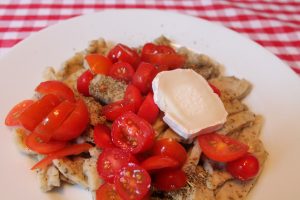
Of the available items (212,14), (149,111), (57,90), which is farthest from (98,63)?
(212,14)

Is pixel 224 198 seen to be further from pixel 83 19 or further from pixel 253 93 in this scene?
pixel 83 19

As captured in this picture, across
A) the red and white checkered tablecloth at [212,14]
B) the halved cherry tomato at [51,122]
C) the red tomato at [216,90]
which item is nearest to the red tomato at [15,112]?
the halved cherry tomato at [51,122]

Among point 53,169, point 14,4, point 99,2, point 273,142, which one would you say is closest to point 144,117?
point 53,169

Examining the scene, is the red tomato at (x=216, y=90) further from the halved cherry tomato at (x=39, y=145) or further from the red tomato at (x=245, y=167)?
the halved cherry tomato at (x=39, y=145)

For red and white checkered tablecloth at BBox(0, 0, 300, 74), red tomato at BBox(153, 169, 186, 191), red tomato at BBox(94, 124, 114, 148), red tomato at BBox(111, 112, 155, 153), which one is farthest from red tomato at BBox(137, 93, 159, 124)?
red and white checkered tablecloth at BBox(0, 0, 300, 74)

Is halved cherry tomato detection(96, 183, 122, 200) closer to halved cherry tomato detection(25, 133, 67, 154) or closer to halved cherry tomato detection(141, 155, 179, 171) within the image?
halved cherry tomato detection(141, 155, 179, 171)

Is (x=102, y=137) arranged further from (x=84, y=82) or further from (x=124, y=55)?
(x=124, y=55)
